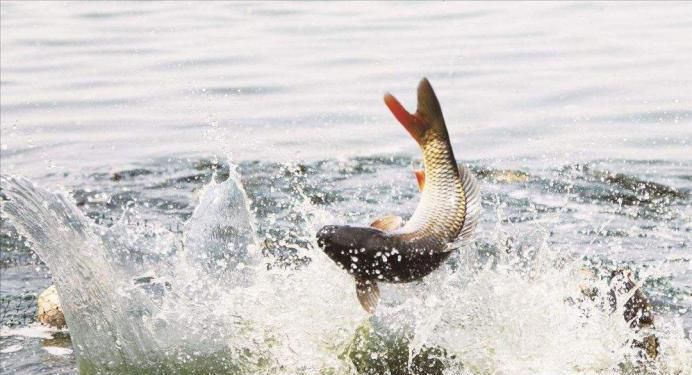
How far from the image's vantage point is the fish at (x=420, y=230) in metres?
4.45

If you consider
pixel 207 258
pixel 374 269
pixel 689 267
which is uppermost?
pixel 374 269

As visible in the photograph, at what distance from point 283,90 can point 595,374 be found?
7674 millimetres

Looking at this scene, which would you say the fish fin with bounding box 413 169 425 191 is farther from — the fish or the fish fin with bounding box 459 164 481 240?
the fish fin with bounding box 459 164 481 240

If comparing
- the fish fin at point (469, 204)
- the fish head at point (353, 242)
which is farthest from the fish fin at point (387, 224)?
the fish fin at point (469, 204)

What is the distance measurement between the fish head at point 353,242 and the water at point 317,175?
4.63ft

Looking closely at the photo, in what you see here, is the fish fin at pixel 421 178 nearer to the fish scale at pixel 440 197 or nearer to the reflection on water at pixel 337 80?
the fish scale at pixel 440 197

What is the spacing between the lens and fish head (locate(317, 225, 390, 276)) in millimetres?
4426

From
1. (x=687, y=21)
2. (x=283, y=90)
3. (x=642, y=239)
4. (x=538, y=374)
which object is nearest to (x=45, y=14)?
(x=283, y=90)

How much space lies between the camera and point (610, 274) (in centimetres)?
693

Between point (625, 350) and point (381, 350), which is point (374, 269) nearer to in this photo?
point (381, 350)

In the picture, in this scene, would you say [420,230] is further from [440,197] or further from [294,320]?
[294,320]

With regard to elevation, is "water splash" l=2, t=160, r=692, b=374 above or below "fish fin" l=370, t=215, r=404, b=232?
below

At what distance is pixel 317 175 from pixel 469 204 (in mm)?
5008

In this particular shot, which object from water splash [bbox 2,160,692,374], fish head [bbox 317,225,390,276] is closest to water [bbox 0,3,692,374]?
water splash [bbox 2,160,692,374]
